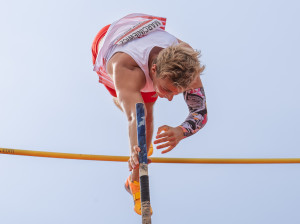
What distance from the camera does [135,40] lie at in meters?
4.50

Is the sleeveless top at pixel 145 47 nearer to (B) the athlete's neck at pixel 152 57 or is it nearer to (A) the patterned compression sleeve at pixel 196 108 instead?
(B) the athlete's neck at pixel 152 57

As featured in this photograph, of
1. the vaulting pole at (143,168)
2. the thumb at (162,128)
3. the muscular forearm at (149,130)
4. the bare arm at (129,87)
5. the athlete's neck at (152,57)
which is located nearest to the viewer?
the vaulting pole at (143,168)

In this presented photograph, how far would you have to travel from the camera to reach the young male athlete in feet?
12.8

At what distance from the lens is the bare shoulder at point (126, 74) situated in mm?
4043

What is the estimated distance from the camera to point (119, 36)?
4.66 meters

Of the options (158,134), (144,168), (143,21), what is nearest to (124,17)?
(143,21)

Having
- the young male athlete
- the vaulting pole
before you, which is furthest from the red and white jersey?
the vaulting pole

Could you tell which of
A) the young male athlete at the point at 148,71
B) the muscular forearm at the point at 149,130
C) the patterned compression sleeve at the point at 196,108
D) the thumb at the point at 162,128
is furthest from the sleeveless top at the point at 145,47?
the thumb at the point at 162,128

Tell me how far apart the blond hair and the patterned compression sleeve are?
399 mm

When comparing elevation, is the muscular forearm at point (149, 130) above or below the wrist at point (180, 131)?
above

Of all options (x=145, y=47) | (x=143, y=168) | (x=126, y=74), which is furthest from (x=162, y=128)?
(x=145, y=47)

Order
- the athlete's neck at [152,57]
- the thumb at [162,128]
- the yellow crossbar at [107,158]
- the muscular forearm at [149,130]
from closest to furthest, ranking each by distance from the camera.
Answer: the thumb at [162,128], the athlete's neck at [152,57], the yellow crossbar at [107,158], the muscular forearm at [149,130]

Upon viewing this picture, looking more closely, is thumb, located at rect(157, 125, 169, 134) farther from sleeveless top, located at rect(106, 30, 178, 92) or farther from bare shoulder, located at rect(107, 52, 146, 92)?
sleeveless top, located at rect(106, 30, 178, 92)

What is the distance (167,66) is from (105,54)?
93cm
